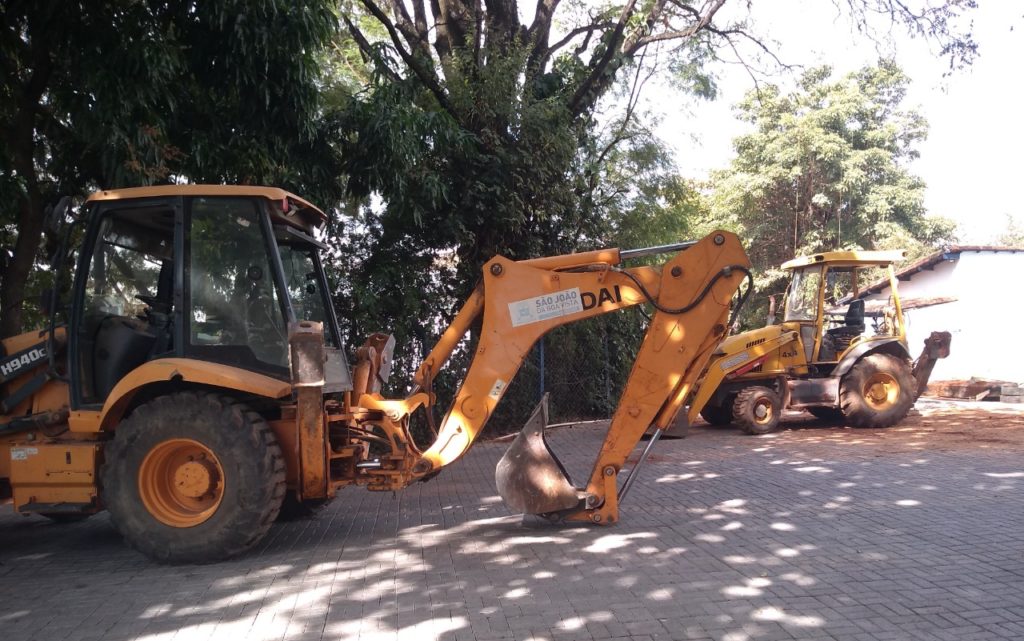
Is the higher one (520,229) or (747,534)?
(520,229)

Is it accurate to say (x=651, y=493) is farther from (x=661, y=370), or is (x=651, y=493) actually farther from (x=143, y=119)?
(x=143, y=119)

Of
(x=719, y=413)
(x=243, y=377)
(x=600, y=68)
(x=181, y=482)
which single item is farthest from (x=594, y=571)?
(x=600, y=68)

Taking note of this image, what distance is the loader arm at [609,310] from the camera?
19.6 ft

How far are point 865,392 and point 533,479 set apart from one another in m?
8.18

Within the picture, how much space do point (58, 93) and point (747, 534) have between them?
297 inches

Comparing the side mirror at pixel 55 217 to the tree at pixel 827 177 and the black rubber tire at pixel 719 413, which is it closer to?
the black rubber tire at pixel 719 413

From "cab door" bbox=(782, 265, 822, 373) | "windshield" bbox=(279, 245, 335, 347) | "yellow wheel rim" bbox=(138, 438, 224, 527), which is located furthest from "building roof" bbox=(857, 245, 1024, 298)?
"yellow wheel rim" bbox=(138, 438, 224, 527)

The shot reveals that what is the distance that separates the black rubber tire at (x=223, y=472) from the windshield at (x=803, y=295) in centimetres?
958

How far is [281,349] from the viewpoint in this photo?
5781 millimetres

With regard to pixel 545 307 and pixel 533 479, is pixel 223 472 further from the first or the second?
pixel 545 307

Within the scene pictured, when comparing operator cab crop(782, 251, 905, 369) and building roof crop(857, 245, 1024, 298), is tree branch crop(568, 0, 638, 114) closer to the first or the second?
operator cab crop(782, 251, 905, 369)

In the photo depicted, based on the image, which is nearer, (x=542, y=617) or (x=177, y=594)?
(x=542, y=617)

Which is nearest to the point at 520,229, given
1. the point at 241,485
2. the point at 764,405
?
the point at 764,405

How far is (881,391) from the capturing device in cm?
1225
